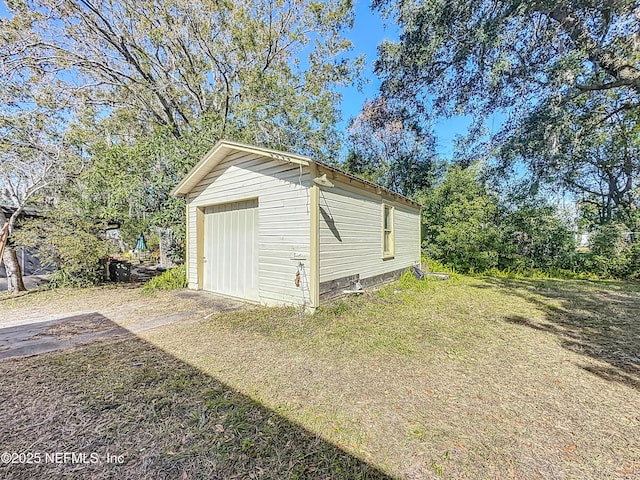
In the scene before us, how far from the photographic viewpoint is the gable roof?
5066 millimetres

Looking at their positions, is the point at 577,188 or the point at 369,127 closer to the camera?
the point at 577,188

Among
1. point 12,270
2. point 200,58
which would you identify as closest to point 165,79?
point 200,58

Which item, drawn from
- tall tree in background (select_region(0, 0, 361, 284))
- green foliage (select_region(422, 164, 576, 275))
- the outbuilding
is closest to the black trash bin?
tall tree in background (select_region(0, 0, 361, 284))

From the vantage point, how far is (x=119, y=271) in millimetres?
9594

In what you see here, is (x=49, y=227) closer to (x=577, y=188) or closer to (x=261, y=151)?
(x=261, y=151)

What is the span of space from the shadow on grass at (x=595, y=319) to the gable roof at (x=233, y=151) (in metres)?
4.02

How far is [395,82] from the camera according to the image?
12.0m

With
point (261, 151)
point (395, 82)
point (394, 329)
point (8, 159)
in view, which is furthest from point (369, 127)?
point (8, 159)

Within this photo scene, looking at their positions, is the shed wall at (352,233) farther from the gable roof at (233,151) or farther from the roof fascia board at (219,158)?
the roof fascia board at (219,158)

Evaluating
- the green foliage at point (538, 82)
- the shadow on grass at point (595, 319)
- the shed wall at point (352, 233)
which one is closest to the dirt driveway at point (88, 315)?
the shed wall at point (352, 233)

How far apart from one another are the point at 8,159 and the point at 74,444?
1052cm

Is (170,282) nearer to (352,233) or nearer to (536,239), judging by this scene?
(352,233)

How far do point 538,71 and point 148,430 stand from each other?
12.2 meters

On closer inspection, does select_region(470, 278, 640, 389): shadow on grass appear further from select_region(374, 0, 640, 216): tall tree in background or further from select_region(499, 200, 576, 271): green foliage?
select_region(374, 0, 640, 216): tall tree in background
